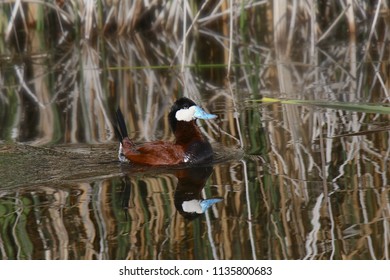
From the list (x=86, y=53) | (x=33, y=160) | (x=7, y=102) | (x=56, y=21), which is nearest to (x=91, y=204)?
(x=33, y=160)

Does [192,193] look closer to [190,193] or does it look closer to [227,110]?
[190,193]

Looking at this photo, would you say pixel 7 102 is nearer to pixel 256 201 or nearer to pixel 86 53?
pixel 86 53

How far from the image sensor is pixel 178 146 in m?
5.90

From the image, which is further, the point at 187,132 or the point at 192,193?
the point at 187,132

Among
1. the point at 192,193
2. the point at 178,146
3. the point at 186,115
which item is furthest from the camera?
the point at 186,115

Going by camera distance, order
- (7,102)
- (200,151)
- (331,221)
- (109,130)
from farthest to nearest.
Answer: (7,102) < (109,130) < (200,151) < (331,221)

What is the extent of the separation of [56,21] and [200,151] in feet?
21.5

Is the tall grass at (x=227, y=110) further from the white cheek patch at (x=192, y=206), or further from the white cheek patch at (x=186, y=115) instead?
the white cheek patch at (x=186, y=115)

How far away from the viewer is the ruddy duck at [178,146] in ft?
19.1

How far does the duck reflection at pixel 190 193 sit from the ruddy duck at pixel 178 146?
10cm

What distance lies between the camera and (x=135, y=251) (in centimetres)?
424

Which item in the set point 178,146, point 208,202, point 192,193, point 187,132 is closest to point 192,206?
point 208,202

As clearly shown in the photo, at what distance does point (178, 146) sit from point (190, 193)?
2.48 ft

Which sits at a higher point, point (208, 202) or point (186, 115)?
point (186, 115)
